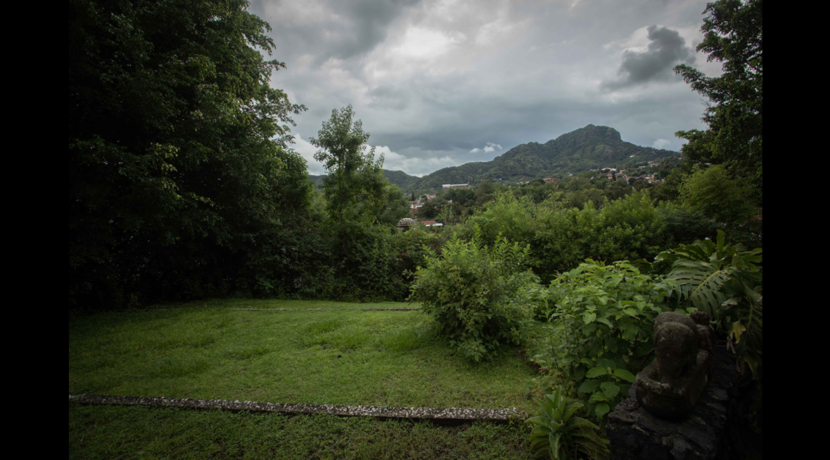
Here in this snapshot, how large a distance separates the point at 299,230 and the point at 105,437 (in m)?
6.92

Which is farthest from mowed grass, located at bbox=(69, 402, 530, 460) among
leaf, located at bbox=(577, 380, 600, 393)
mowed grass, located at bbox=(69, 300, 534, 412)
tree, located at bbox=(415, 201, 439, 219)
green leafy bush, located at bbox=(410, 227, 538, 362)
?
tree, located at bbox=(415, 201, 439, 219)

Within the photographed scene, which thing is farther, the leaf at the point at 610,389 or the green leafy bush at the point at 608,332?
the green leafy bush at the point at 608,332

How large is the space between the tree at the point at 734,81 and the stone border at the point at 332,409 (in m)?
3.43

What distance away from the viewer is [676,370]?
1.58 m

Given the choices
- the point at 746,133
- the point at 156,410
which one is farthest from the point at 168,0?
the point at 746,133

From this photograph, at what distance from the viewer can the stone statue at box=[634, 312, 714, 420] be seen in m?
1.56

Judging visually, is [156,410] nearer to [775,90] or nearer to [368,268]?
[775,90]

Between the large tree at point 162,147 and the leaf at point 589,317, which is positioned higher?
the large tree at point 162,147

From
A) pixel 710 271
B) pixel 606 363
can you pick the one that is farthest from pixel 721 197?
pixel 606 363

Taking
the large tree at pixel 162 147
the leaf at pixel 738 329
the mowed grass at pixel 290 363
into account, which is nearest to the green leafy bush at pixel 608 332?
the leaf at pixel 738 329

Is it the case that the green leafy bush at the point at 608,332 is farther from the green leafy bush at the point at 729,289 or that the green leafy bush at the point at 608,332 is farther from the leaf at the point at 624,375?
the green leafy bush at the point at 729,289

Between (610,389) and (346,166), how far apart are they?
8.42 meters

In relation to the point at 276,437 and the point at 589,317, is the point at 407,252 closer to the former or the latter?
the point at 276,437

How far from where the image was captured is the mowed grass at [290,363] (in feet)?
8.99
